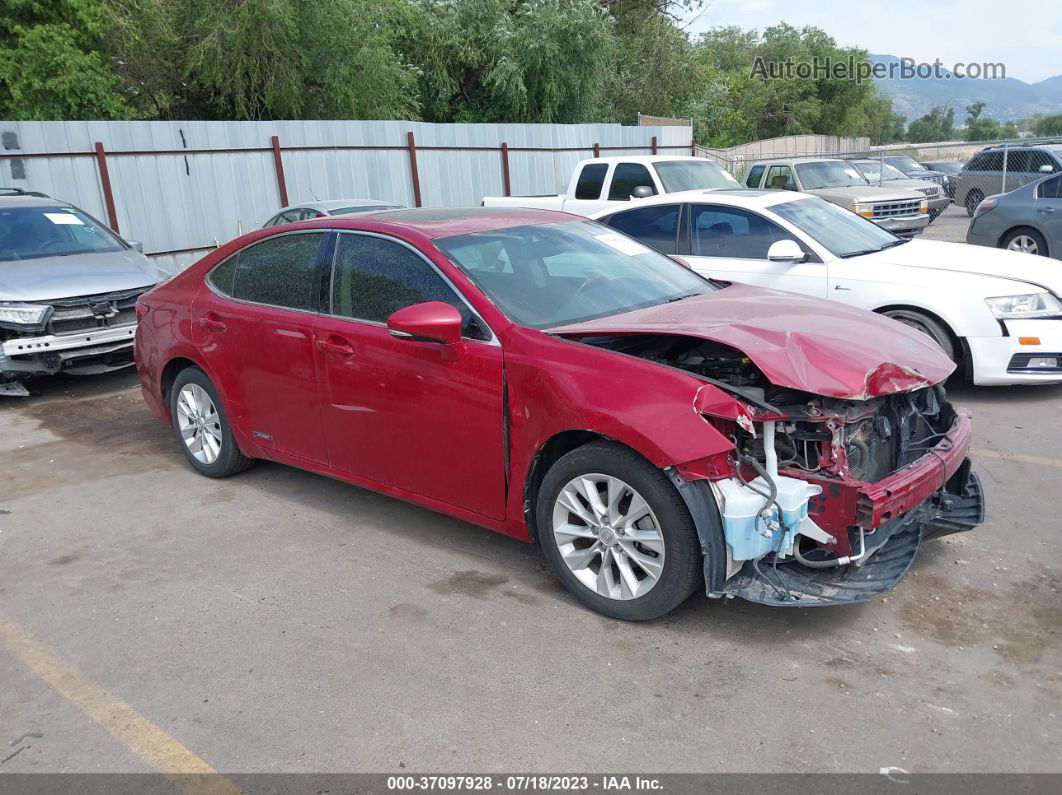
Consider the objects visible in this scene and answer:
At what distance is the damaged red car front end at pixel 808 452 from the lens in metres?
3.43

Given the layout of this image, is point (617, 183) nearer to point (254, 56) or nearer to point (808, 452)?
point (808, 452)

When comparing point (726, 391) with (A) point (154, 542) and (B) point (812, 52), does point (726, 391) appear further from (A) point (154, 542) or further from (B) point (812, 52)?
(B) point (812, 52)

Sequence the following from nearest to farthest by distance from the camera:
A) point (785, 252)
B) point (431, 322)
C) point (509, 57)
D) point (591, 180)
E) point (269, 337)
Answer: point (431, 322) → point (269, 337) → point (785, 252) → point (591, 180) → point (509, 57)

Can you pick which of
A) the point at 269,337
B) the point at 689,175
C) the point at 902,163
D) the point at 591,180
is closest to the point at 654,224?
the point at 269,337

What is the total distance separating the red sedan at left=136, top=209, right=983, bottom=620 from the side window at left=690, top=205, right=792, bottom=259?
2632mm

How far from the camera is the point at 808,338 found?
3.83 metres

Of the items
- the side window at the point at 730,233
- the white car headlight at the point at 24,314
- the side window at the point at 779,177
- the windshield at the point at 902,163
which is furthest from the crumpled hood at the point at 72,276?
the windshield at the point at 902,163

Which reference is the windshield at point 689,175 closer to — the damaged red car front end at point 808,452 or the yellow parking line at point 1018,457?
the yellow parking line at point 1018,457

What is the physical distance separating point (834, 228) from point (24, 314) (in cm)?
705

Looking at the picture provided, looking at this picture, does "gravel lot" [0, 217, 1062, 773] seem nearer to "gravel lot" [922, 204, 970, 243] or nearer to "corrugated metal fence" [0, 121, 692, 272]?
"corrugated metal fence" [0, 121, 692, 272]

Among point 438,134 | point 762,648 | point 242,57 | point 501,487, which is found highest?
point 242,57

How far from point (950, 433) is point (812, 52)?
219 feet
